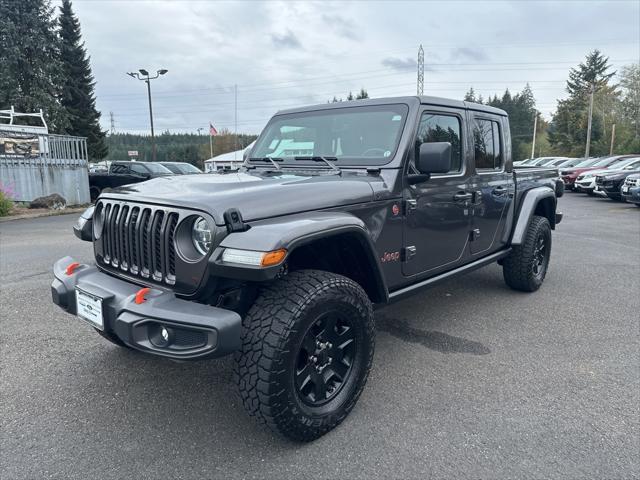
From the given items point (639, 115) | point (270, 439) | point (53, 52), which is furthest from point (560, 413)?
point (639, 115)

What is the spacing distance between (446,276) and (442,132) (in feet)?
3.71

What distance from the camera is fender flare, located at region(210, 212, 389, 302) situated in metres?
2.14

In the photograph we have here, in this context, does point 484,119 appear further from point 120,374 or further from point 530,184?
point 120,374

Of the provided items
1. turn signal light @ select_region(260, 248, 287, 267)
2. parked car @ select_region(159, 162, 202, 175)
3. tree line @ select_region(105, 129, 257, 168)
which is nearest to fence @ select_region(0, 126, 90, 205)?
parked car @ select_region(159, 162, 202, 175)

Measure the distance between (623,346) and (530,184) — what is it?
78.2 inches

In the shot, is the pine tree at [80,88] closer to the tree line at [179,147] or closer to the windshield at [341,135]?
the tree line at [179,147]

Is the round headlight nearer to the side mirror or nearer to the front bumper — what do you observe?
the front bumper

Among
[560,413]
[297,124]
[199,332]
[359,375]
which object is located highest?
[297,124]

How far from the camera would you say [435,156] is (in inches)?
116

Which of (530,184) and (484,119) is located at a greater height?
(484,119)

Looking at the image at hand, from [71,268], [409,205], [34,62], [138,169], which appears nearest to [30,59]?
[34,62]

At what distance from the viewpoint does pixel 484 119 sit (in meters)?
4.27

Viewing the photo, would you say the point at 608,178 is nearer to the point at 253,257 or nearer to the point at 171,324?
the point at 253,257

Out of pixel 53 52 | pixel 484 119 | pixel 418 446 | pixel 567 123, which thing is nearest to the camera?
pixel 418 446
